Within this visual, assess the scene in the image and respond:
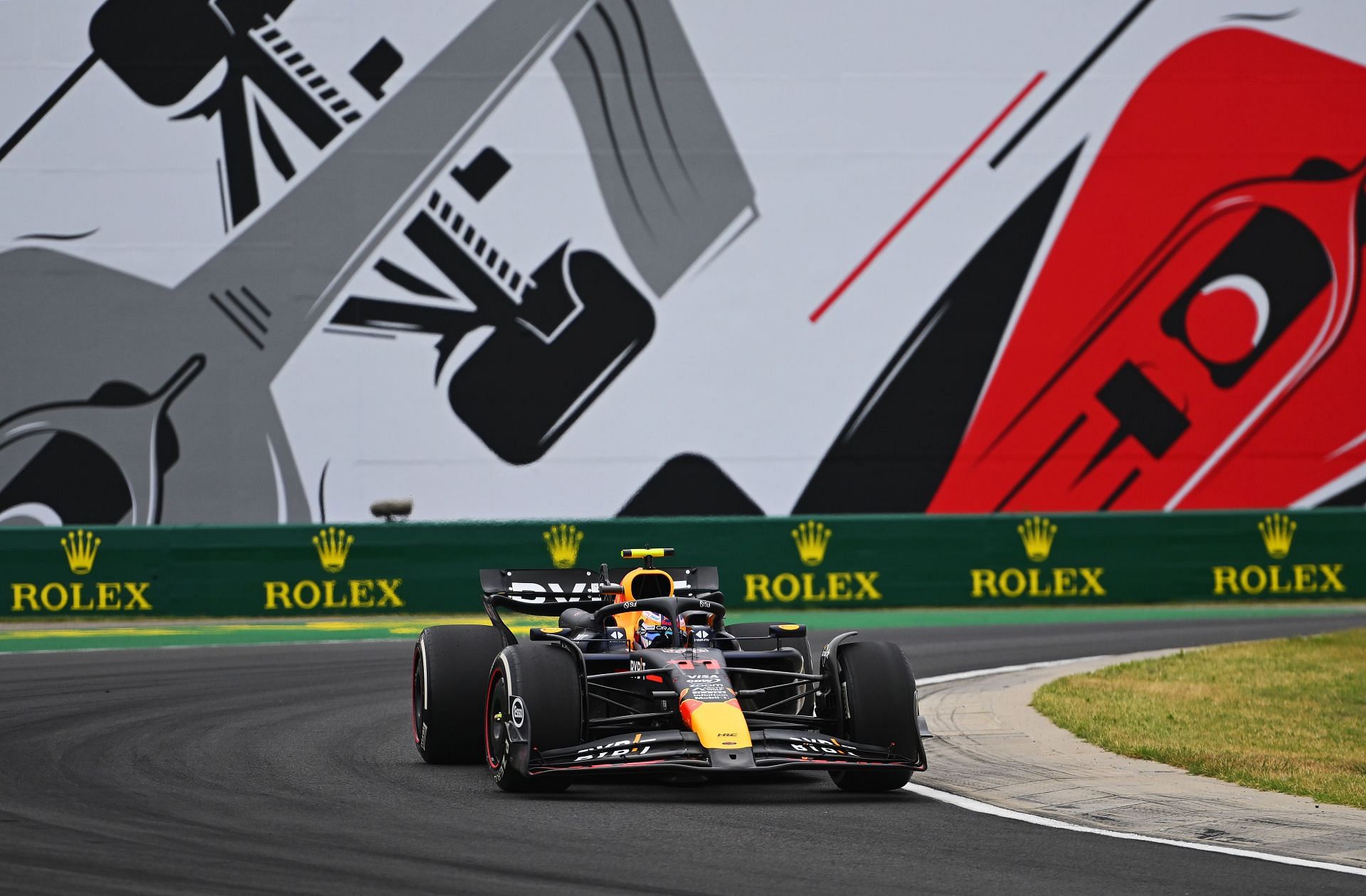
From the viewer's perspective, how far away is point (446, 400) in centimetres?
2697

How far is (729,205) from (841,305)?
7.33ft

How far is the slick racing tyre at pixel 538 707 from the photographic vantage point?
9.32m

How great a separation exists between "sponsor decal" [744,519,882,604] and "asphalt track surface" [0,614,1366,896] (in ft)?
36.7

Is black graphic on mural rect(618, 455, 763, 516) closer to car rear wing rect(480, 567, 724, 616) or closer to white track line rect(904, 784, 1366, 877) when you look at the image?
car rear wing rect(480, 567, 724, 616)

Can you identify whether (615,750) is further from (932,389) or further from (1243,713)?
(932,389)

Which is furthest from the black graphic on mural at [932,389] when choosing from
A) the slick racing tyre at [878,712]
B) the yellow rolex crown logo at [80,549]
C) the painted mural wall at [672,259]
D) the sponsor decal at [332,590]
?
the slick racing tyre at [878,712]

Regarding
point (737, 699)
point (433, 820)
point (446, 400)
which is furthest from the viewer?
point (446, 400)

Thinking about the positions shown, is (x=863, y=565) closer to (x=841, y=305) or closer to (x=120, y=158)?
(x=841, y=305)

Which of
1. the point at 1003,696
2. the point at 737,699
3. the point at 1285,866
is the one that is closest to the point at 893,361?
the point at 1003,696

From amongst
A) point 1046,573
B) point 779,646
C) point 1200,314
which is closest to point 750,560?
point 1046,573

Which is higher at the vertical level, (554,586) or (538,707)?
(554,586)

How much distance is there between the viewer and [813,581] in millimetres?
23938

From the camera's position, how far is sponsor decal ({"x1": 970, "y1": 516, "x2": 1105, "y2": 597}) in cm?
2427

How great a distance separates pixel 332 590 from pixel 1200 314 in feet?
44.3
